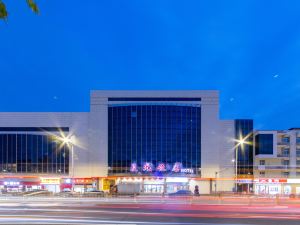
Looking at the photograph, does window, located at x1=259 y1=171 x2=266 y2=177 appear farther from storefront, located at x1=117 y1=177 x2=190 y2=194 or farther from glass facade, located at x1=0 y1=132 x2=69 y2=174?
glass facade, located at x1=0 y1=132 x2=69 y2=174

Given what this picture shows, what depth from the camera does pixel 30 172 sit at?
267 ft

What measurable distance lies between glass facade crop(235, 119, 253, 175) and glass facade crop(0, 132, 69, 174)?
29.8 meters

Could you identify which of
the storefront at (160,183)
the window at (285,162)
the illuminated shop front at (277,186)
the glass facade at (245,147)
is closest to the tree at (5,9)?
the illuminated shop front at (277,186)

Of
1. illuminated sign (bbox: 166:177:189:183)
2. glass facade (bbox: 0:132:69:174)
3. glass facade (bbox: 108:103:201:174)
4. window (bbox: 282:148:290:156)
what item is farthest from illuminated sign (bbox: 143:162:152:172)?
window (bbox: 282:148:290:156)

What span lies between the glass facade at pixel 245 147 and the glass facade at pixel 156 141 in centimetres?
714

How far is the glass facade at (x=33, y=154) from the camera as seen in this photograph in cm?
8188

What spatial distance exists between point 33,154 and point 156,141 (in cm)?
2130

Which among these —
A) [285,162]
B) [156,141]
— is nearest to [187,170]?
[156,141]

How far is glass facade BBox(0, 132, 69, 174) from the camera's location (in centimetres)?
8188

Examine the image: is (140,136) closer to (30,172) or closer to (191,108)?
(191,108)

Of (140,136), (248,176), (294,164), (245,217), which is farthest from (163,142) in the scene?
(245,217)

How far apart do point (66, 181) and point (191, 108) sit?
24600mm

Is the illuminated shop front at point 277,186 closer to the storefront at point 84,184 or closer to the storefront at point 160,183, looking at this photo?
the storefront at point 160,183

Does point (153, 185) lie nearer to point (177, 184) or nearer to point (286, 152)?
point (177, 184)
